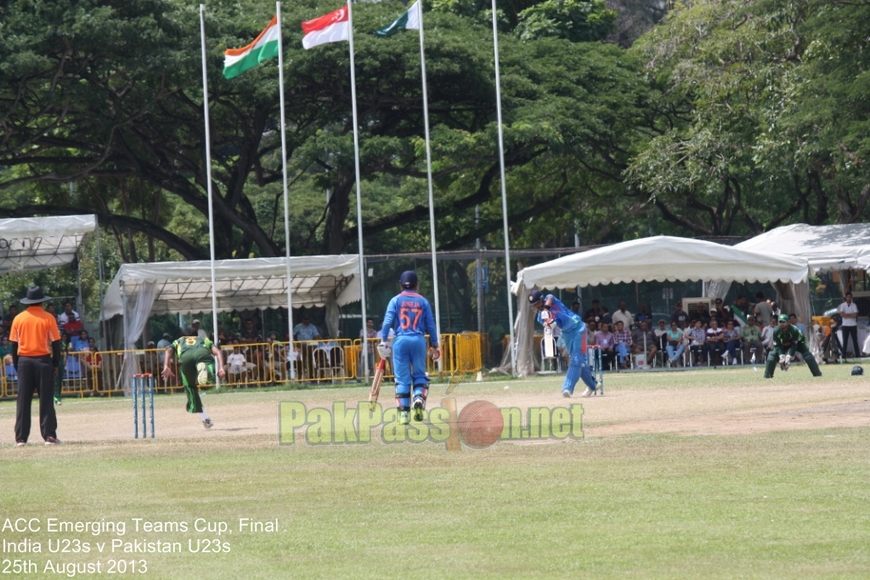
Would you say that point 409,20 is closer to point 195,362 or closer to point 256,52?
point 256,52

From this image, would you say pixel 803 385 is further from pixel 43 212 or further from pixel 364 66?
pixel 43 212

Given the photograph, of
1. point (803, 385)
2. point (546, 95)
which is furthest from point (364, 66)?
point (803, 385)

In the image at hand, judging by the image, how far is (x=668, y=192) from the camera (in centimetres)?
4028

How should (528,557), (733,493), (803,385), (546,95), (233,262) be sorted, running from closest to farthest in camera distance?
(528,557), (733,493), (803,385), (233,262), (546,95)

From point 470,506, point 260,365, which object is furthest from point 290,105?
point 470,506

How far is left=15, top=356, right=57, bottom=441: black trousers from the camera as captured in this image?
1532cm

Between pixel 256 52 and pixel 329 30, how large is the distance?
5.74 ft

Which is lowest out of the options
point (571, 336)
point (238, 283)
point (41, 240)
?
point (571, 336)

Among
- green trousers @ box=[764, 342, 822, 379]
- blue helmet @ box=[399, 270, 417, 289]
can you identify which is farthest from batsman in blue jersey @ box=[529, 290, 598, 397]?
green trousers @ box=[764, 342, 822, 379]

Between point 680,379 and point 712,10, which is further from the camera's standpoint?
point 712,10

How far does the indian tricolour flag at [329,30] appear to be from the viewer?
30.1 metres

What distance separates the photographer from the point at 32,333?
15.4 m

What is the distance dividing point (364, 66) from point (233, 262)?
7.48 m

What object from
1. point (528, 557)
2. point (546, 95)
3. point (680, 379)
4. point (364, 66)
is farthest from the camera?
point (546, 95)
